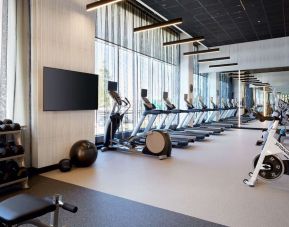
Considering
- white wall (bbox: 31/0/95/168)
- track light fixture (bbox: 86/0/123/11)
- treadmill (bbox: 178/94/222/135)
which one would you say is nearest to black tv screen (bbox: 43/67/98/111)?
white wall (bbox: 31/0/95/168)

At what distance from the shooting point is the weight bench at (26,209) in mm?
1514

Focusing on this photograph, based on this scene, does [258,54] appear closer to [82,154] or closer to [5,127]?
[82,154]

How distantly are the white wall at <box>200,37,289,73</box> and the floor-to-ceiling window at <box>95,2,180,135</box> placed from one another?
339 centimetres

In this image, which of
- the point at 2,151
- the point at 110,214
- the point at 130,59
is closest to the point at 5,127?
the point at 2,151

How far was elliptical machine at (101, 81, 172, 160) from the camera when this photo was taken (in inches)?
231

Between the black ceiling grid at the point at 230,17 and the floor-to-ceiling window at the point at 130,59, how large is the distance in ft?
3.13

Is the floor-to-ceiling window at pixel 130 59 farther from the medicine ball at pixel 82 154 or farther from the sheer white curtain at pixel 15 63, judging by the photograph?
the sheer white curtain at pixel 15 63

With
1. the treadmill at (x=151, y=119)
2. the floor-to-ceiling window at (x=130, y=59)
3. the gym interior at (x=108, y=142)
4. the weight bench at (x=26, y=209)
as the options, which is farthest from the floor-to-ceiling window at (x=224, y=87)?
the weight bench at (x=26, y=209)

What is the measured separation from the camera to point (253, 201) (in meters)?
3.26

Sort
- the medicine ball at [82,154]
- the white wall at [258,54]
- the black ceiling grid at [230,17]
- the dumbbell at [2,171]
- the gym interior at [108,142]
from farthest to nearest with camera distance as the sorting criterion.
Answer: the white wall at [258,54], the black ceiling grid at [230,17], the medicine ball at [82,154], the dumbbell at [2,171], the gym interior at [108,142]

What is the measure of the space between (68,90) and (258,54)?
32.9ft

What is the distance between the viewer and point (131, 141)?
6.71 metres

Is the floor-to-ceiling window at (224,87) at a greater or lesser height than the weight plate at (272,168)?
greater

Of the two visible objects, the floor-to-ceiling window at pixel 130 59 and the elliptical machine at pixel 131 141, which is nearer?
the elliptical machine at pixel 131 141
